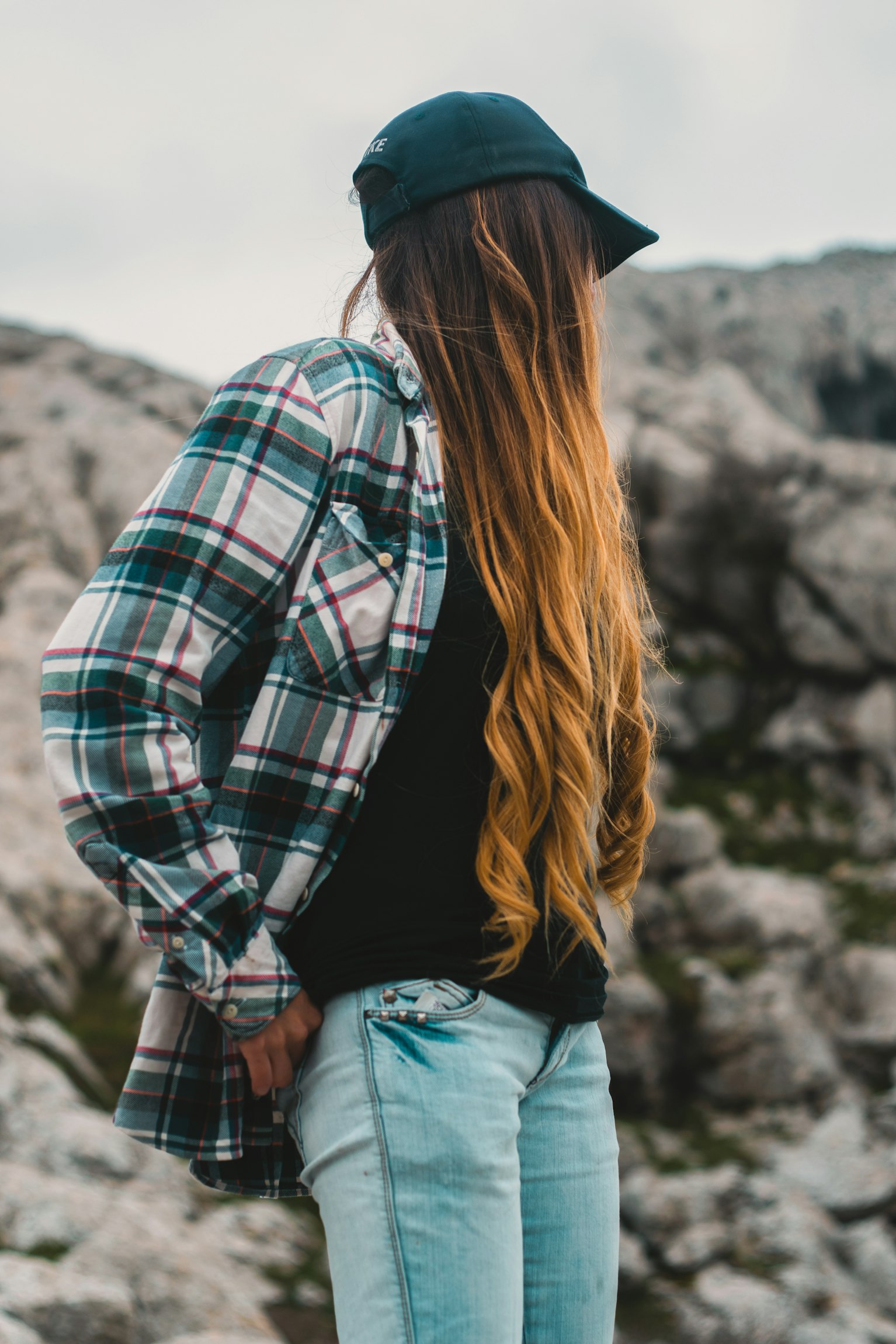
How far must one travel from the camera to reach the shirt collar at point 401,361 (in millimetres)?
2287

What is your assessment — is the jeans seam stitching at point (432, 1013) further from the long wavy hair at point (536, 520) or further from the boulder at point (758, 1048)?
the boulder at point (758, 1048)

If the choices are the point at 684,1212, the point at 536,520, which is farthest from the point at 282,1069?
the point at 684,1212

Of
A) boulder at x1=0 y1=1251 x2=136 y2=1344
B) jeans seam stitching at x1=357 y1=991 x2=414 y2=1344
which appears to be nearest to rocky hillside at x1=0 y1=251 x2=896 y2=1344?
boulder at x1=0 y1=1251 x2=136 y2=1344

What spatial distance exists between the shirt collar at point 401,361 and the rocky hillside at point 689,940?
35.6 inches

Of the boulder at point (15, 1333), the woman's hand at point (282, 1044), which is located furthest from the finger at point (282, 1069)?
the boulder at point (15, 1333)

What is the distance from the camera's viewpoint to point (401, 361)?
2.32 m

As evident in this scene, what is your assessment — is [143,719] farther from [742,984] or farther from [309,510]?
[742,984]

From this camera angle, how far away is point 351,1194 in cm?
191

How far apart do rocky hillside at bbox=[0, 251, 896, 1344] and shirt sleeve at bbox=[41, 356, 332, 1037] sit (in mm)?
885

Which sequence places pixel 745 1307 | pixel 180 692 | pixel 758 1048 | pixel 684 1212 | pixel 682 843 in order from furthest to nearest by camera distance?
pixel 682 843 → pixel 758 1048 → pixel 684 1212 → pixel 745 1307 → pixel 180 692

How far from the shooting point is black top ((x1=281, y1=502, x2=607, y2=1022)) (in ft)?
6.65

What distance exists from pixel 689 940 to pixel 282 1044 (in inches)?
586

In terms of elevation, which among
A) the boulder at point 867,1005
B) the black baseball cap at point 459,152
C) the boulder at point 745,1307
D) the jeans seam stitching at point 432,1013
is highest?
the black baseball cap at point 459,152

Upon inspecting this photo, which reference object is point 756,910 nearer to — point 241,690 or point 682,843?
point 682,843
